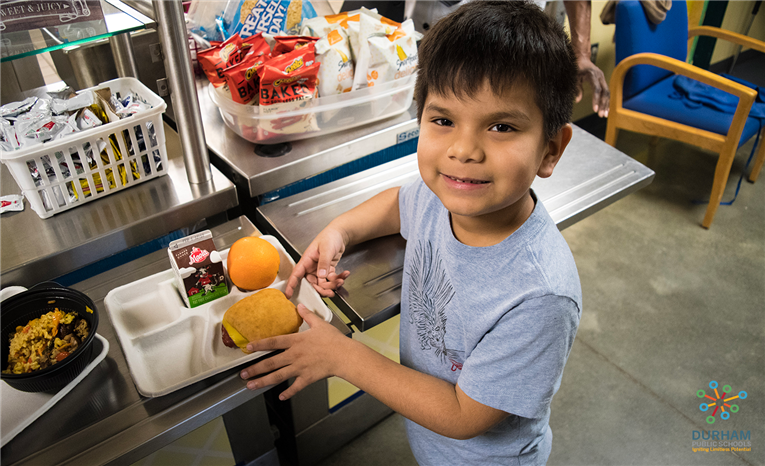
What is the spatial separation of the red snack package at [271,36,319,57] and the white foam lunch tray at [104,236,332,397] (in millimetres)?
576

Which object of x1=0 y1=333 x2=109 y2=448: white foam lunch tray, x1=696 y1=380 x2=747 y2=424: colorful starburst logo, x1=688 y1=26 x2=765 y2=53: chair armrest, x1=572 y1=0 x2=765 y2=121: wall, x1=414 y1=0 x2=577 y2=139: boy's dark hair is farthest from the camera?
x1=572 y1=0 x2=765 y2=121: wall

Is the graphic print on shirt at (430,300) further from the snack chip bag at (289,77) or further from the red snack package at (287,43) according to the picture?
the red snack package at (287,43)

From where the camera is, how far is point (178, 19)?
3.22 ft

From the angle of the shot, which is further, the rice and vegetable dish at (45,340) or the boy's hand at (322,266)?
the boy's hand at (322,266)

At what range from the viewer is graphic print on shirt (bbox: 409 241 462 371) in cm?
91

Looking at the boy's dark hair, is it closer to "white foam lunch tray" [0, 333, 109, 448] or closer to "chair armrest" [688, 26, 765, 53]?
"white foam lunch tray" [0, 333, 109, 448]

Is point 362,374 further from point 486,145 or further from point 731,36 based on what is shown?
point 731,36

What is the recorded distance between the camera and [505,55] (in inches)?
26.6

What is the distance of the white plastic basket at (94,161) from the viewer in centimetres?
98

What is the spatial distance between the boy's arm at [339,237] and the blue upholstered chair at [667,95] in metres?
1.90

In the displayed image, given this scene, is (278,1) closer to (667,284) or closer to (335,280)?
(335,280)

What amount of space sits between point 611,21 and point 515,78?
2219 millimetres

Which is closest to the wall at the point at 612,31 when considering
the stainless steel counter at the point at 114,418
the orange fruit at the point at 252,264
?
the orange fruit at the point at 252,264

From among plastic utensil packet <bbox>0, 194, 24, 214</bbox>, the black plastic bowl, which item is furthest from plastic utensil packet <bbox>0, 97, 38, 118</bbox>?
the black plastic bowl
